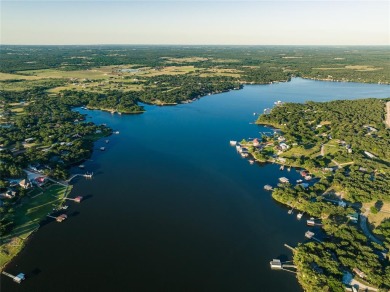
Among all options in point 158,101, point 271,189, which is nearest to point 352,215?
point 271,189

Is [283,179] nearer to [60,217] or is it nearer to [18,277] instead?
[60,217]

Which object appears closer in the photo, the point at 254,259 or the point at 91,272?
the point at 91,272

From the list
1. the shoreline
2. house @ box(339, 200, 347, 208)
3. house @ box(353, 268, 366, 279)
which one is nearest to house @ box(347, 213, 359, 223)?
house @ box(339, 200, 347, 208)

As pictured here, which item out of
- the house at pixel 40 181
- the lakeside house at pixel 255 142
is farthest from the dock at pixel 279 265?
the house at pixel 40 181

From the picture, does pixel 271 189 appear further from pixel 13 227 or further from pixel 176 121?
pixel 176 121

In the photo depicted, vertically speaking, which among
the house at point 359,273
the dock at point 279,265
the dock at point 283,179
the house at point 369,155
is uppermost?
the house at point 369,155

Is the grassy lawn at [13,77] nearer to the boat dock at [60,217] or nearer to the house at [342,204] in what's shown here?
the boat dock at [60,217]

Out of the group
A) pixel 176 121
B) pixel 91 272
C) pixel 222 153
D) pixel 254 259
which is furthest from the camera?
pixel 176 121

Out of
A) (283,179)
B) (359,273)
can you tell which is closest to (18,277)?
(359,273)
